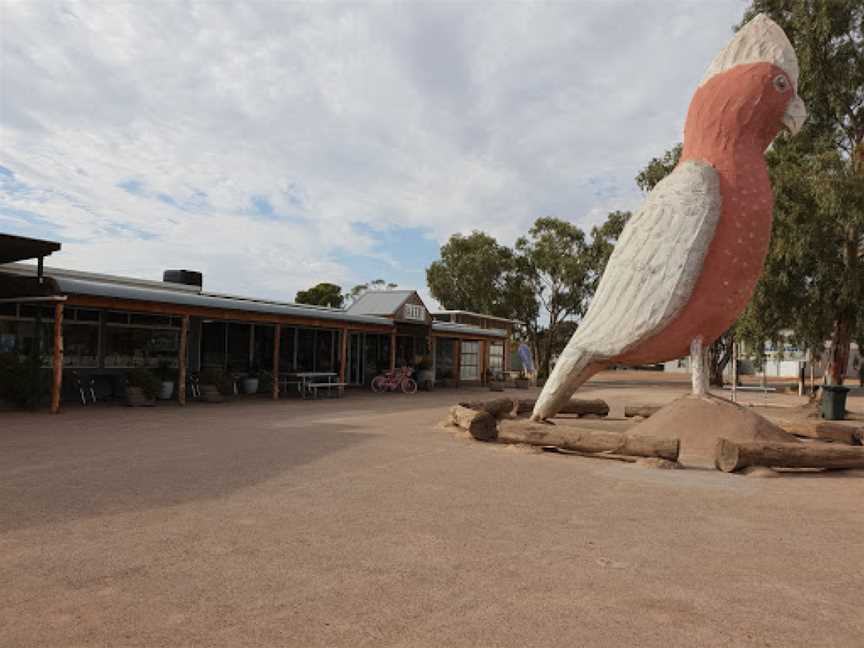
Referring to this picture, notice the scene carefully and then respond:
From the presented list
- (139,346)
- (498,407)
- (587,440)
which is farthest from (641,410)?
(139,346)

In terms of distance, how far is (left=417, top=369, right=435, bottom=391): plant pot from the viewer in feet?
78.4

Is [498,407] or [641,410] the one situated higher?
[498,407]

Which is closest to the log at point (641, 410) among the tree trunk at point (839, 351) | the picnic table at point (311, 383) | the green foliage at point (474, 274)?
the tree trunk at point (839, 351)

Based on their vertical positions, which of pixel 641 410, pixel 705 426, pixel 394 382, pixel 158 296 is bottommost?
pixel 641 410

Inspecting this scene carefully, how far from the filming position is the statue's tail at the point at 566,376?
32.2ft

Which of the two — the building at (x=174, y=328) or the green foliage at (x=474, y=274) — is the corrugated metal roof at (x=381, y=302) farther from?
the green foliage at (x=474, y=274)

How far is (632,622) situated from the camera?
312 centimetres

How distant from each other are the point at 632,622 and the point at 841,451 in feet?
20.0

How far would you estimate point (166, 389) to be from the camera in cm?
1531

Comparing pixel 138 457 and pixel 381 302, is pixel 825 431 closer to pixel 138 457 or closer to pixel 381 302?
pixel 138 457

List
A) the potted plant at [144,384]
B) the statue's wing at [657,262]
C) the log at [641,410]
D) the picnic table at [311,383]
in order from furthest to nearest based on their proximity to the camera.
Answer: the picnic table at [311,383] → the potted plant at [144,384] → the log at [641,410] → the statue's wing at [657,262]

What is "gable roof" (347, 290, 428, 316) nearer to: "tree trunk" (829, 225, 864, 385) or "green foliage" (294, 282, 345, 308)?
"tree trunk" (829, 225, 864, 385)

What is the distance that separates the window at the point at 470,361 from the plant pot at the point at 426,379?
18.0 ft

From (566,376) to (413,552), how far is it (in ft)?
20.7
